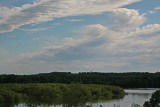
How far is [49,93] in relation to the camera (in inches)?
2151

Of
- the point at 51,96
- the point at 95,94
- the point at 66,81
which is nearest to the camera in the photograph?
the point at 51,96

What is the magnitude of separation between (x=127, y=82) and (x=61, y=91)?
36.3 metres

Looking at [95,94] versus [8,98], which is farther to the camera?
[95,94]

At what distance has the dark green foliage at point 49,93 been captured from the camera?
41.5 m

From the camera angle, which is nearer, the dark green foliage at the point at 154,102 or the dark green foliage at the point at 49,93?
the dark green foliage at the point at 154,102

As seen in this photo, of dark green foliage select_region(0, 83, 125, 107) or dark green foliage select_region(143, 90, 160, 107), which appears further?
dark green foliage select_region(0, 83, 125, 107)

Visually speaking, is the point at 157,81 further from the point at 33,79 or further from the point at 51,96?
the point at 51,96

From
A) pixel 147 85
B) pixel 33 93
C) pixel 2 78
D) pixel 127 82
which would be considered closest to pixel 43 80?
pixel 2 78

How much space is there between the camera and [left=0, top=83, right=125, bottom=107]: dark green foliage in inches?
1634

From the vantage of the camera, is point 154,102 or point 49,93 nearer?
point 154,102

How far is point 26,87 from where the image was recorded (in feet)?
186

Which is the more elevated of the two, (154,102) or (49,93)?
(154,102)

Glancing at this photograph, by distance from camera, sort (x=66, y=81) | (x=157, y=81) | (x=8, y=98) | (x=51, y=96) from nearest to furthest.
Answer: (x=8, y=98) → (x=51, y=96) → (x=157, y=81) → (x=66, y=81)

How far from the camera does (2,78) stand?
88000 mm
